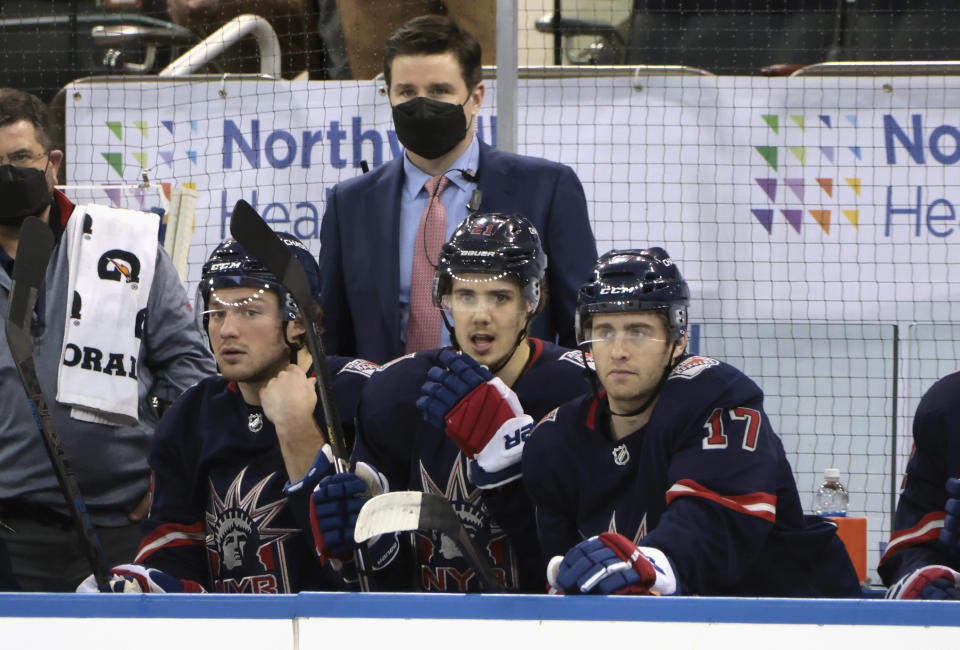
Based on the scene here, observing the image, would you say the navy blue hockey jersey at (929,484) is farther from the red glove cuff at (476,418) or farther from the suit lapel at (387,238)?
the suit lapel at (387,238)

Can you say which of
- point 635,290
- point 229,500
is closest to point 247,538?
point 229,500

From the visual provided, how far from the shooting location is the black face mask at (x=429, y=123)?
10.4 ft

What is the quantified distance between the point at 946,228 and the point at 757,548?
2.27m

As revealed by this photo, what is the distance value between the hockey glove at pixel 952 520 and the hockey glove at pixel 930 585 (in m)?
0.05

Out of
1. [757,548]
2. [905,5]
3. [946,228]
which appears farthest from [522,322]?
[905,5]

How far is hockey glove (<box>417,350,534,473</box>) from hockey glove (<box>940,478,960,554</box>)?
0.79 m

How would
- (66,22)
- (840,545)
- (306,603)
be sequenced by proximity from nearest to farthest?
(306,603) → (840,545) → (66,22)

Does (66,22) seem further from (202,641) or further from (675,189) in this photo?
(202,641)

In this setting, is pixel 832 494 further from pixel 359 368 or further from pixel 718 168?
pixel 359 368

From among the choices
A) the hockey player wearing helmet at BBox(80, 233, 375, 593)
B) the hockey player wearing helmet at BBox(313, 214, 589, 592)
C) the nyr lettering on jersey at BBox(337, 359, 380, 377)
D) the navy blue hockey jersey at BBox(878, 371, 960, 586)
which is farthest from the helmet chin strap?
the navy blue hockey jersey at BBox(878, 371, 960, 586)

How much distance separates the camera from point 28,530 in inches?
121

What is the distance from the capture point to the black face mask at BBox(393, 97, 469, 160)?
317cm

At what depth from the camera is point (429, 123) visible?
3.17 metres

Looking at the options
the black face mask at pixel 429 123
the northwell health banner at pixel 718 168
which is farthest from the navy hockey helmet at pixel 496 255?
the northwell health banner at pixel 718 168
